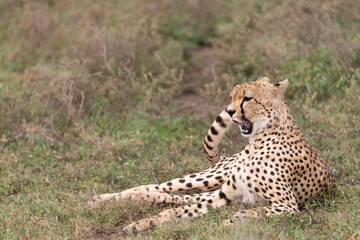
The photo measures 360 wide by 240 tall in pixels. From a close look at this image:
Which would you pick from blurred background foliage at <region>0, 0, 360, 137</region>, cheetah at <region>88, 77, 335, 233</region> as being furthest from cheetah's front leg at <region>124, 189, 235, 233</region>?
blurred background foliage at <region>0, 0, 360, 137</region>

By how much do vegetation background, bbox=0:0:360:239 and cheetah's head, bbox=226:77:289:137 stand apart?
64 cm

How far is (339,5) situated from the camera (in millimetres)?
6992

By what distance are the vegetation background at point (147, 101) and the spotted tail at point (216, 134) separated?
14.5 inches

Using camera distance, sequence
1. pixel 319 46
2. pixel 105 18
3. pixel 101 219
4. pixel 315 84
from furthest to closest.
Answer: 1. pixel 105 18
2. pixel 319 46
3. pixel 315 84
4. pixel 101 219

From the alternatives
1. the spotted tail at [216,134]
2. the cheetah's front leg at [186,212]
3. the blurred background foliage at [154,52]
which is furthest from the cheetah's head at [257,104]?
the blurred background foliage at [154,52]

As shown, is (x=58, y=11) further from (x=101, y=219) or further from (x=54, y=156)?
(x=101, y=219)

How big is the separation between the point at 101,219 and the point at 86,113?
211 cm

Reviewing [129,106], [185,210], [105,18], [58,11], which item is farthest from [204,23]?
[185,210]

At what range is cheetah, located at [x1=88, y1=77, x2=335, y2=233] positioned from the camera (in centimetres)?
389

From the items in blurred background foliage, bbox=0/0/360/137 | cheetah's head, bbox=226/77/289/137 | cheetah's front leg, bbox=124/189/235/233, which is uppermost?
cheetah's head, bbox=226/77/289/137

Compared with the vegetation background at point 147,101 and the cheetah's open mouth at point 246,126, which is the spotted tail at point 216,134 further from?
the vegetation background at point 147,101

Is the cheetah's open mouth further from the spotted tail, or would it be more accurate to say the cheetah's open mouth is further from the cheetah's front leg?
the cheetah's front leg

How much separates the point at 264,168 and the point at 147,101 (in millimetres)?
2324

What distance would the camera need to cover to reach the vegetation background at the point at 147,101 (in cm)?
400
